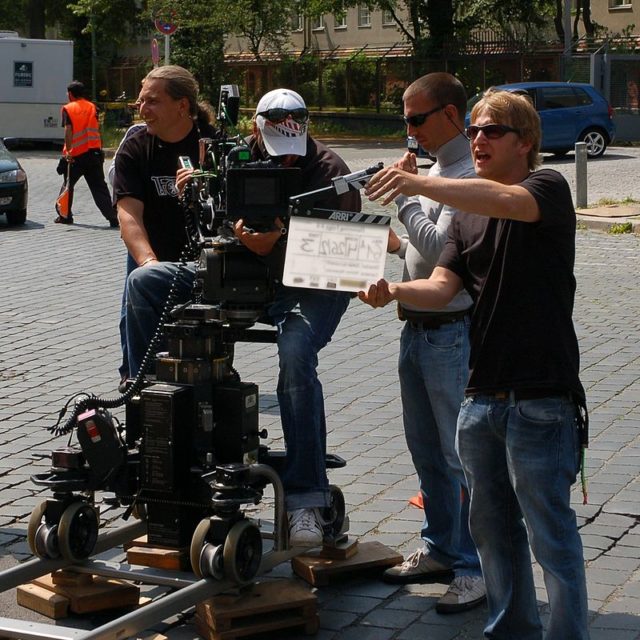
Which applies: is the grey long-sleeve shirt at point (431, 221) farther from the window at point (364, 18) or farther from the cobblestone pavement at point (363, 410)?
the window at point (364, 18)

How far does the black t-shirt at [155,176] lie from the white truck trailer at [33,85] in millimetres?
30804

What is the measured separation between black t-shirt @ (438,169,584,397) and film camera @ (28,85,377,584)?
3.44ft

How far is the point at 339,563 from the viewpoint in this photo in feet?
17.1

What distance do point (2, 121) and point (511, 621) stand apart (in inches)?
1344

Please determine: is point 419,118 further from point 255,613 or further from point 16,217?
point 16,217

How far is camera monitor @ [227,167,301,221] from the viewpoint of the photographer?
4.75 metres

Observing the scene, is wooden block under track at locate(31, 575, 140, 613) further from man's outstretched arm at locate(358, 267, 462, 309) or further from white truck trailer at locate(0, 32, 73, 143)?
white truck trailer at locate(0, 32, 73, 143)

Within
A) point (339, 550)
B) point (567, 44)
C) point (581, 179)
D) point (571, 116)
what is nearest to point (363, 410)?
point (339, 550)

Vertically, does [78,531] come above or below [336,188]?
below

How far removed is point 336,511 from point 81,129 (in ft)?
49.3

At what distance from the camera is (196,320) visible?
16.4 feet

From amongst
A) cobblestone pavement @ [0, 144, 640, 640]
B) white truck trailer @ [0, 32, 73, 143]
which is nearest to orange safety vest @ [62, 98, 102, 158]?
cobblestone pavement @ [0, 144, 640, 640]

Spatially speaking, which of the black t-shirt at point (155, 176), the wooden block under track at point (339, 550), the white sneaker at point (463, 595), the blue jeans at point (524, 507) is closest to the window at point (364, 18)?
the black t-shirt at point (155, 176)

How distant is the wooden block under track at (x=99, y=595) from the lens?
4.86 meters
